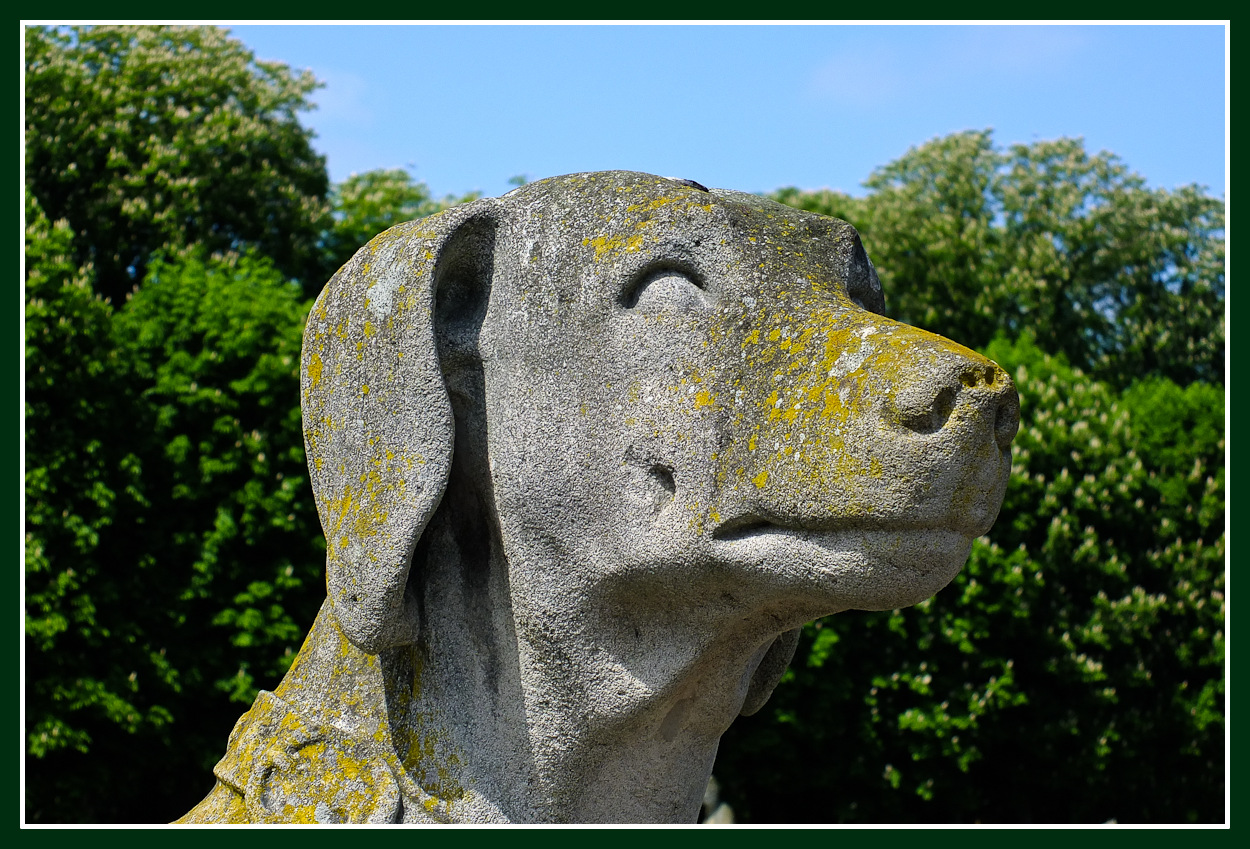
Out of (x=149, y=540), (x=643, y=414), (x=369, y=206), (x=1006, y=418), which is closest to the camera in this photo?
(x=1006, y=418)

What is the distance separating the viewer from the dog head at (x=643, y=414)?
2732 millimetres

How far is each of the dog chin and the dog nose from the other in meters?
0.22

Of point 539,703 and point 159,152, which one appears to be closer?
point 539,703

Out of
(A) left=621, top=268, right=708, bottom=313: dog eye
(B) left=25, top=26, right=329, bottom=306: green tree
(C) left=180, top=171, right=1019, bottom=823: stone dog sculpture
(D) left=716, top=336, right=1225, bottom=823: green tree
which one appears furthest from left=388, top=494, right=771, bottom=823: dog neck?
(B) left=25, top=26, right=329, bottom=306: green tree

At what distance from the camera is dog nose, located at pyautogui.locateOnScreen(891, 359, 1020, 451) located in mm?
2658

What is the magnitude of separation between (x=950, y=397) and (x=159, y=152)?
1348cm

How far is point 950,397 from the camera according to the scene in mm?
2686

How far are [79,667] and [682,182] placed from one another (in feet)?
26.1

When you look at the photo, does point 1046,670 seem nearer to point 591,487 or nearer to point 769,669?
point 769,669

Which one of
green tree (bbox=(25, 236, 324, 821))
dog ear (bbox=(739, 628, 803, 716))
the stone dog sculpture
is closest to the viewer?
the stone dog sculpture

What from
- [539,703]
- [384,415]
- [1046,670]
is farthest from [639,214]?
[1046,670]

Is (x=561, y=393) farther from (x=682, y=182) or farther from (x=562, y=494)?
(x=682, y=182)

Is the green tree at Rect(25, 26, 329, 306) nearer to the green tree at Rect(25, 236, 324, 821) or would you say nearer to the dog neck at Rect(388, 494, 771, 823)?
the green tree at Rect(25, 236, 324, 821)

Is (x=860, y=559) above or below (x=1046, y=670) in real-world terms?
above
